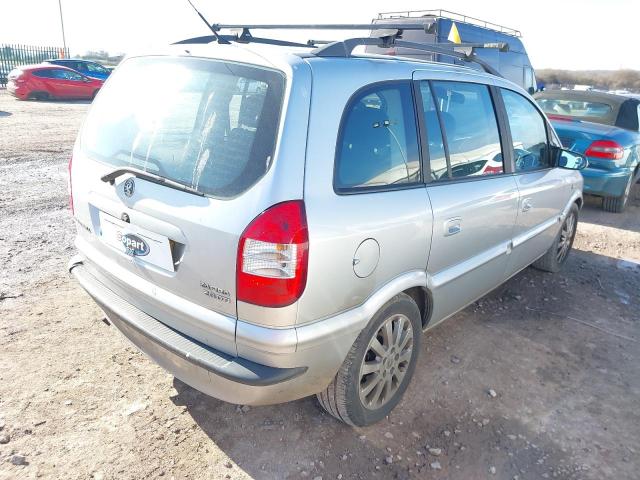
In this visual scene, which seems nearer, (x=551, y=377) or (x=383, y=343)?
(x=383, y=343)

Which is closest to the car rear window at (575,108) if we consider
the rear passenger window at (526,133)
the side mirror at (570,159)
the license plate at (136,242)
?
the side mirror at (570,159)

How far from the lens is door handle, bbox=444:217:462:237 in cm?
275

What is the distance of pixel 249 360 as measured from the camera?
2094mm

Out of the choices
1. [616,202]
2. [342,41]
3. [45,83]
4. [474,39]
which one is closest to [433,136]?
[342,41]

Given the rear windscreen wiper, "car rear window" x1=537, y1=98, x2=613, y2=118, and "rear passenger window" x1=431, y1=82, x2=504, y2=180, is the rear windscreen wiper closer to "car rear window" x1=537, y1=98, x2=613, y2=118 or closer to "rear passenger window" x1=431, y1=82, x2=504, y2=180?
"rear passenger window" x1=431, y1=82, x2=504, y2=180

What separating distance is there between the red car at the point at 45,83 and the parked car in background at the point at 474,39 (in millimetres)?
12260

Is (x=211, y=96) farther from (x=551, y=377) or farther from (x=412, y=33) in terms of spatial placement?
(x=412, y=33)

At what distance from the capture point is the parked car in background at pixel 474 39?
877 cm

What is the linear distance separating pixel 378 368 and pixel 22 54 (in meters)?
30.4

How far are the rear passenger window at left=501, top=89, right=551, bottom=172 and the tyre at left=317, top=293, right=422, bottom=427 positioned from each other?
162 centimetres

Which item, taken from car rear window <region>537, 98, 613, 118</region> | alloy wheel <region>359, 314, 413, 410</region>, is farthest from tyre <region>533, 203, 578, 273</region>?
car rear window <region>537, 98, 613, 118</region>

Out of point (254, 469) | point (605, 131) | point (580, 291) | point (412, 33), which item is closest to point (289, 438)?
point (254, 469)

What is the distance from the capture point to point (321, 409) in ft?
9.20

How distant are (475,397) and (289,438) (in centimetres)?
116
